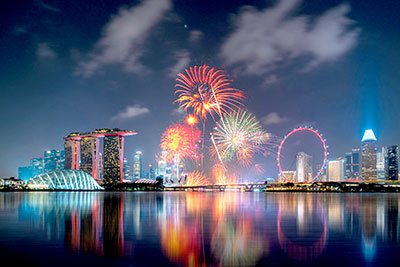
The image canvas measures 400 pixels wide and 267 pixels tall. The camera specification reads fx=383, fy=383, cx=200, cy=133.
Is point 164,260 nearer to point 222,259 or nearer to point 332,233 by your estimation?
point 222,259

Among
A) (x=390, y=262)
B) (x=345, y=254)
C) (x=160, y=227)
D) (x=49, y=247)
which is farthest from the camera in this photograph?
(x=160, y=227)

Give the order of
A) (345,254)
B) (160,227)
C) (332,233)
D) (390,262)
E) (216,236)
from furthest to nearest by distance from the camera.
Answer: (160,227), (332,233), (216,236), (345,254), (390,262)

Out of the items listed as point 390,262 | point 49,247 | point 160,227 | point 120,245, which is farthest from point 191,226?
point 390,262

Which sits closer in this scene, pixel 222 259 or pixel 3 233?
pixel 222 259

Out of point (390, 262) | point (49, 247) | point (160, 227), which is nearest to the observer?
point (390, 262)

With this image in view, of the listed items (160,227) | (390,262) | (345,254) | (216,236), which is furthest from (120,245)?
(390,262)

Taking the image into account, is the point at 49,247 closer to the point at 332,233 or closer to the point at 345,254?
the point at 345,254

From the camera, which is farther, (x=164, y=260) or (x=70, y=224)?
(x=70, y=224)

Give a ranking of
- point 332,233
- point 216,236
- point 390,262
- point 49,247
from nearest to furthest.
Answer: point 390,262 < point 49,247 < point 216,236 < point 332,233
